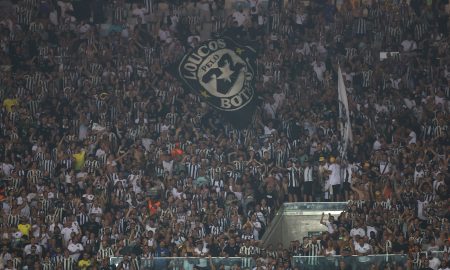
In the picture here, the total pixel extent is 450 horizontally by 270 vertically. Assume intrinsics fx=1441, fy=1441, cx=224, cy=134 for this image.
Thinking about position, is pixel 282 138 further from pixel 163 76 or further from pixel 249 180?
pixel 163 76

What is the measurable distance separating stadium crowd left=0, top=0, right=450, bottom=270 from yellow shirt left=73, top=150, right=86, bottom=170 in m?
0.03

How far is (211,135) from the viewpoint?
36094 mm

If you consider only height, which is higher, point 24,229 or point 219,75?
point 219,75

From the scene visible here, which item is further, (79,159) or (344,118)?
(344,118)

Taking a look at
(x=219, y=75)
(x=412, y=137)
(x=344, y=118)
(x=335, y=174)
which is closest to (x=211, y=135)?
(x=219, y=75)

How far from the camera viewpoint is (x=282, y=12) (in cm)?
4088

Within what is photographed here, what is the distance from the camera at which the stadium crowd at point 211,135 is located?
32438mm

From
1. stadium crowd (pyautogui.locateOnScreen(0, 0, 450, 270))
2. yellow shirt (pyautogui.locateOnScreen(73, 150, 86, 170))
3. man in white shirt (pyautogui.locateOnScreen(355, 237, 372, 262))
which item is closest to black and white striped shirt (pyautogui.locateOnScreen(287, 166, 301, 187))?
stadium crowd (pyautogui.locateOnScreen(0, 0, 450, 270))

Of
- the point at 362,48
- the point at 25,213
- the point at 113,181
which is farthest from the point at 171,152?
the point at 362,48

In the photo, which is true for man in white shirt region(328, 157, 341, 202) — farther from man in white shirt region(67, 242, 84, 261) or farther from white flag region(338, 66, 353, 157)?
man in white shirt region(67, 242, 84, 261)

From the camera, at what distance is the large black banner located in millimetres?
37156

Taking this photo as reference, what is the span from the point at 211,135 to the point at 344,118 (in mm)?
3395

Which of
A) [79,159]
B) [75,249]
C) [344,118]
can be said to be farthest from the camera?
[344,118]

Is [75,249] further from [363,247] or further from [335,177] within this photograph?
[335,177]
